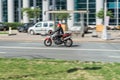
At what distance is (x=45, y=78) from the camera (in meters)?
10.1

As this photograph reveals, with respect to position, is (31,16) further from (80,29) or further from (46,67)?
(46,67)

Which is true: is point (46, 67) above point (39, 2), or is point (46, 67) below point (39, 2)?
below

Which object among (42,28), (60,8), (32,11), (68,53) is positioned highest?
(60,8)

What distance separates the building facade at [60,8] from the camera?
226 feet

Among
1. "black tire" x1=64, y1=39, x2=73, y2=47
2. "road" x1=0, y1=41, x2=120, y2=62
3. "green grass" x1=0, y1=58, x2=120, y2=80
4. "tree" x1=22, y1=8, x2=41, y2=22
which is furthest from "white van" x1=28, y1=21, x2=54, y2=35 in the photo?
"green grass" x1=0, y1=58, x2=120, y2=80

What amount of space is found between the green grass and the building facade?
5143 centimetres

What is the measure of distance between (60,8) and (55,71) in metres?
62.2

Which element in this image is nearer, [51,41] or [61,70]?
[61,70]

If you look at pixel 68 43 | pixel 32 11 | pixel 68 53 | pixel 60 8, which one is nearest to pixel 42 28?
pixel 68 43

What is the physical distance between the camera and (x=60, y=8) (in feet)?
240

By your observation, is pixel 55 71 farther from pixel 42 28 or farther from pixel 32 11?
pixel 32 11

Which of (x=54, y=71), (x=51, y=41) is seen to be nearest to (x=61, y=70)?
(x=54, y=71)

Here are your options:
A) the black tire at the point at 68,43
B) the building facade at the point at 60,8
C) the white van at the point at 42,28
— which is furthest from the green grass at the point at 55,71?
the building facade at the point at 60,8

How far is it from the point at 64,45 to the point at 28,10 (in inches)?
1593
